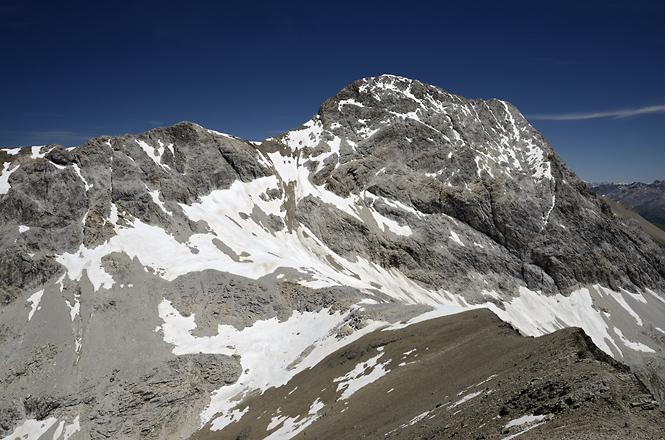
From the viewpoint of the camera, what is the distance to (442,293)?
104m

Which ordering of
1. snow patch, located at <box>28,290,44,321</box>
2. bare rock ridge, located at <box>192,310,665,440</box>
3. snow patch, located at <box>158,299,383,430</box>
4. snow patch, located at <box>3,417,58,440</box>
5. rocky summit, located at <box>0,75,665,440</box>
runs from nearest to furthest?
bare rock ridge, located at <box>192,310,665,440</box>, rocky summit, located at <box>0,75,665,440</box>, snow patch, located at <box>3,417,58,440</box>, snow patch, located at <box>158,299,383,430</box>, snow patch, located at <box>28,290,44,321</box>

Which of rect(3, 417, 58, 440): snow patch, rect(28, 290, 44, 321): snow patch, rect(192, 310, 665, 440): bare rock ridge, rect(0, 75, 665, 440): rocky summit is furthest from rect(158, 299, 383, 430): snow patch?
rect(28, 290, 44, 321): snow patch

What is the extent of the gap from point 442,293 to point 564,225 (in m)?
50.6

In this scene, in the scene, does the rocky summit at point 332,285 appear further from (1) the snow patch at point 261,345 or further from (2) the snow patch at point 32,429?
(1) the snow patch at point 261,345

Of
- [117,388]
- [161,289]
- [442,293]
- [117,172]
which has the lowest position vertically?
[442,293]

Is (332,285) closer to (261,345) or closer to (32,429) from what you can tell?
(261,345)

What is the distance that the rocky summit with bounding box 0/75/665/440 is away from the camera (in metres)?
26.1

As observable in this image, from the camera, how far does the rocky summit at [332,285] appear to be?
2609cm

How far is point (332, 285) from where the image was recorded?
207 feet

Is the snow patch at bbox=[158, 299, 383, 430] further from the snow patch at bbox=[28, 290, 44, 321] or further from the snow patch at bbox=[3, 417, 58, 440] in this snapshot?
the snow patch at bbox=[28, 290, 44, 321]

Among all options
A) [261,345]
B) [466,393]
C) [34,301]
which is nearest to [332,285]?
[261,345]

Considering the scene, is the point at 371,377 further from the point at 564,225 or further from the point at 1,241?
the point at 564,225

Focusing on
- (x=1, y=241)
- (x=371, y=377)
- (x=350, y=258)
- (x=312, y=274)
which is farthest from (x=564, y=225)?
(x=1, y=241)

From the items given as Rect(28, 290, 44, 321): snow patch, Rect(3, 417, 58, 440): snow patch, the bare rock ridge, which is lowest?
the bare rock ridge
